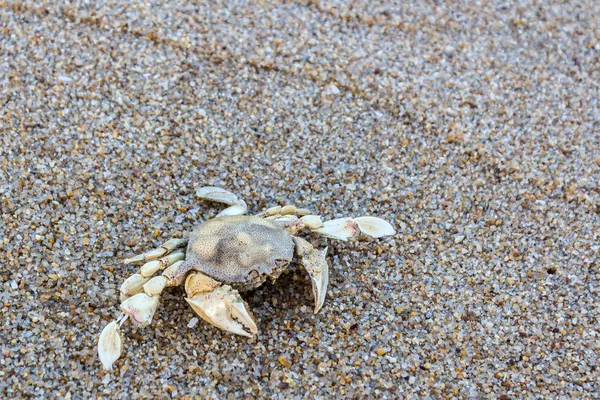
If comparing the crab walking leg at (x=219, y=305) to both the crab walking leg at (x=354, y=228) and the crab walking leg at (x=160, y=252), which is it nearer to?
the crab walking leg at (x=160, y=252)

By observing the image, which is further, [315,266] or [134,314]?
[315,266]

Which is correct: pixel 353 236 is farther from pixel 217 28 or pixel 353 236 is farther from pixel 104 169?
pixel 217 28

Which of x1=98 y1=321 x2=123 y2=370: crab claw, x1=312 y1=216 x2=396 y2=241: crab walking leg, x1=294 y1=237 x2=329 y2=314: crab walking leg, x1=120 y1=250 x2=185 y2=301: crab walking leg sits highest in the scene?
x1=312 y1=216 x2=396 y2=241: crab walking leg

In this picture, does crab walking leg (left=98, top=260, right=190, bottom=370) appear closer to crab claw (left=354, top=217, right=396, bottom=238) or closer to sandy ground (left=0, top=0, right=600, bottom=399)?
sandy ground (left=0, top=0, right=600, bottom=399)

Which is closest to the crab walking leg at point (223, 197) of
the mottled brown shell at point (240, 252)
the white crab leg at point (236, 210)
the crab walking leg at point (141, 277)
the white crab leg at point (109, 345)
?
the white crab leg at point (236, 210)

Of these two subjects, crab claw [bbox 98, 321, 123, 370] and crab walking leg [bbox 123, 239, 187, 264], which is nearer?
crab claw [bbox 98, 321, 123, 370]

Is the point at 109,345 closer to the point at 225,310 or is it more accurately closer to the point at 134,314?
the point at 134,314

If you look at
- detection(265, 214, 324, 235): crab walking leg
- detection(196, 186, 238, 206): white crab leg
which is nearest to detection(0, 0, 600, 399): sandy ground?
detection(196, 186, 238, 206): white crab leg

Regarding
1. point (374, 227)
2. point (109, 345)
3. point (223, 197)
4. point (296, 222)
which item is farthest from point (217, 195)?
point (109, 345)
